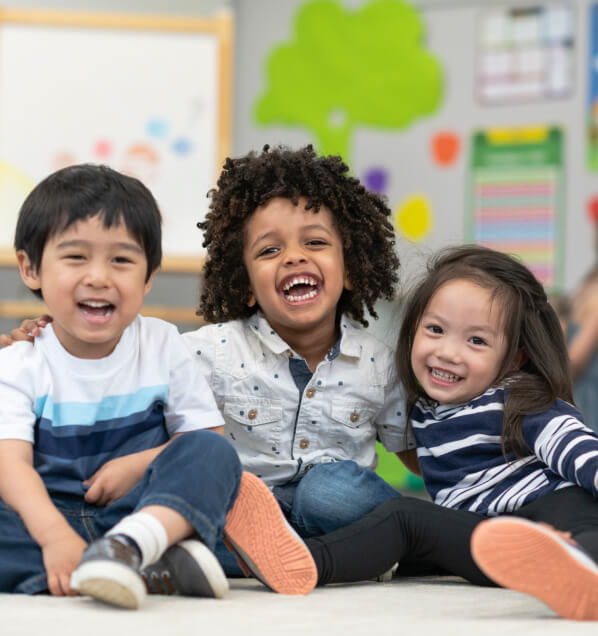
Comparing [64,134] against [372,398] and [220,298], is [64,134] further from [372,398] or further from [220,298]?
[372,398]

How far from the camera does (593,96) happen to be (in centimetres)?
323

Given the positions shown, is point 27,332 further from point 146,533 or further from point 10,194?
point 10,194

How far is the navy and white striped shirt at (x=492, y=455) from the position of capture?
1080 mm

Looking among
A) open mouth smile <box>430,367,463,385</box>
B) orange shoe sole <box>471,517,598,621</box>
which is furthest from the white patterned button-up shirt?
orange shoe sole <box>471,517,598,621</box>

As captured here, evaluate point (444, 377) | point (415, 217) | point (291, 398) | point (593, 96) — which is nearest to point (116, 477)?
point (291, 398)

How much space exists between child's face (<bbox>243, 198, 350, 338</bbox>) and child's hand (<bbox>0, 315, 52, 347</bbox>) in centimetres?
33

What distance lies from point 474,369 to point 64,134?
1982 millimetres

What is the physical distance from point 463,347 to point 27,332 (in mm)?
586

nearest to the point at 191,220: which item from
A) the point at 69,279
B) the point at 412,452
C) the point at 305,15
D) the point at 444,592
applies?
the point at 305,15

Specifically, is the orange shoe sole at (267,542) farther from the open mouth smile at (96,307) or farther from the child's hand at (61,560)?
the open mouth smile at (96,307)

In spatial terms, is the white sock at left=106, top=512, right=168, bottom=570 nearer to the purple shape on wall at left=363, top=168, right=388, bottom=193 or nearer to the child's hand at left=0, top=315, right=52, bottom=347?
the child's hand at left=0, top=315, right=52, bottom=347

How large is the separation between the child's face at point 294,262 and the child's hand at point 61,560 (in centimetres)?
49

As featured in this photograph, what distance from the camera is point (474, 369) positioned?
48.2 inches

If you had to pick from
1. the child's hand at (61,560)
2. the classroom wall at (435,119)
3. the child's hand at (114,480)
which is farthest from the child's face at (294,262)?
the classroom wall at (435,119)
